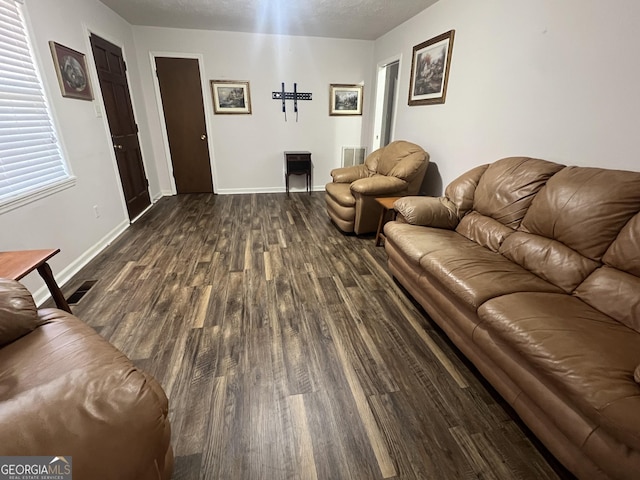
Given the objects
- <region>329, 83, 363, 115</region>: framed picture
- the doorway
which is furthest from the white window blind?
the doorway

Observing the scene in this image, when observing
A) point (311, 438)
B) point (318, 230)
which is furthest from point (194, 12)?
point (311, 438)

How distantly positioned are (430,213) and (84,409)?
2278 millimetres

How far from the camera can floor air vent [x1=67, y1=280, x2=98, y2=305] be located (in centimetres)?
219

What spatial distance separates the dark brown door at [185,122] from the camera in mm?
4523

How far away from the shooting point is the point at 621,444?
91 cm

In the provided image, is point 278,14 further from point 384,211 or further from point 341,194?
point 384,211

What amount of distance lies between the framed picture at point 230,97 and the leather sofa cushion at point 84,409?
4.50 m

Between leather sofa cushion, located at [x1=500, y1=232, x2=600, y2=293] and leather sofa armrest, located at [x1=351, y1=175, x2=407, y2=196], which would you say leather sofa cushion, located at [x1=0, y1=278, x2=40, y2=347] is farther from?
leather sofa armrest, located at [x1=351, y1=175, x2=407, y2=196]

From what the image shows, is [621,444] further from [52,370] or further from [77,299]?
[77,299]

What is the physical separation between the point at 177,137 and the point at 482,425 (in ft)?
17.4

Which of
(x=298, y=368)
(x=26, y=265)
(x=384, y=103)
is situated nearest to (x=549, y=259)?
(x=298, y=368)

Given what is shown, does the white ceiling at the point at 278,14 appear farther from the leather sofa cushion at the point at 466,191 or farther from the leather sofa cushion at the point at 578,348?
the leather sofa cushion at the point at 578,348

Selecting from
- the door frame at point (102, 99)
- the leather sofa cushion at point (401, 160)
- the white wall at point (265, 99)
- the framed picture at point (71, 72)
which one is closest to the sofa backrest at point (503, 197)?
the leather sofa cushion at point (401, 160)

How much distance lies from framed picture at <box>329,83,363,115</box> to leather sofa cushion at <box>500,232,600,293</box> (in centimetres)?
400
